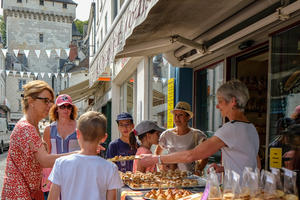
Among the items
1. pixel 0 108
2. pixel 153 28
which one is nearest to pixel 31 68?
pixel 0 108

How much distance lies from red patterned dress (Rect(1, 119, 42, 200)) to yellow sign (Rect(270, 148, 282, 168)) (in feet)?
7.73

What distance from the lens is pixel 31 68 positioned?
50719mm

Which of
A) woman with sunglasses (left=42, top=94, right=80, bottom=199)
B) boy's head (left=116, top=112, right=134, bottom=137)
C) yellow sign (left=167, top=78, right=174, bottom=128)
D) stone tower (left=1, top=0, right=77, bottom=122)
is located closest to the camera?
woman with sunglasses (left=42, top=94, right=80, bottom=199)

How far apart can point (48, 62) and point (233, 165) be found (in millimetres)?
53544

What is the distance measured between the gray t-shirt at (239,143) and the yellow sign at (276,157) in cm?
93

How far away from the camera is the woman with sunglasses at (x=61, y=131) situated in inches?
136

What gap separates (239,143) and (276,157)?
1116mm

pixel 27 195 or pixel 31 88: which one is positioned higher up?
pixel 31 88

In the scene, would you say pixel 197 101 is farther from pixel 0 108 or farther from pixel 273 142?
pixel 0 108

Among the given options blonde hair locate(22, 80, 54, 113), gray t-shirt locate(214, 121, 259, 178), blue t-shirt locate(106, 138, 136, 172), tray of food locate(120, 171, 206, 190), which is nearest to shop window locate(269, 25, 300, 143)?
gray t-shirt locate(214, 121, 259, 178)

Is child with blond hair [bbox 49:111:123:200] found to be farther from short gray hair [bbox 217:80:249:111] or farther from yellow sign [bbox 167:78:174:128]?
yellow sign [bbox 167:78:174:128]

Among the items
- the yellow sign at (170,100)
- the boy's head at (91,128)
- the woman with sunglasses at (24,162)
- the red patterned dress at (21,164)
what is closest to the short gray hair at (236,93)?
the boy's head at (91,128)

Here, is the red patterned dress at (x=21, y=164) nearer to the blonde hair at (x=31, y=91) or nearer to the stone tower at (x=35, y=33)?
the blonde hair at (x=31, y=91)

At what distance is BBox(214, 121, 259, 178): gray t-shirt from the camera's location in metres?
2.22
